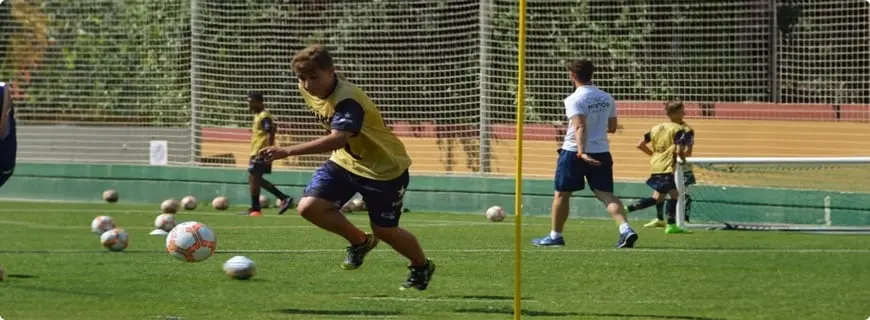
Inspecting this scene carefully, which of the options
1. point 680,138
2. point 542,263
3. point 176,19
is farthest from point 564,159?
point 176,19

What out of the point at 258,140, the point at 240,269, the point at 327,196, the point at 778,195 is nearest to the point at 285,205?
the point at 258,140

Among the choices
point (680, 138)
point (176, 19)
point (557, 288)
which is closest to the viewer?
point (557, 288)

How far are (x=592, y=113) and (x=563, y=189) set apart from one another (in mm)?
765

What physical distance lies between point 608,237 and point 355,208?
6591mm

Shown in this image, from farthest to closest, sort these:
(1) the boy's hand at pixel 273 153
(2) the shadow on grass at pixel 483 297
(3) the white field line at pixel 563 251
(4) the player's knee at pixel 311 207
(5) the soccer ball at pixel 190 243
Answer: (3) the white field line at pixel 563 251, (5) the soccer ball at pixel 190 243, (4) the player's knee at pixel 311 207, (2) the shadow on grass at pixel 483 297, (1) the boy's hand at pixel 273 153

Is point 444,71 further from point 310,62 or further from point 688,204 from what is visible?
point 310,62

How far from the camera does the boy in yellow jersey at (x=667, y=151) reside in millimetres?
18953

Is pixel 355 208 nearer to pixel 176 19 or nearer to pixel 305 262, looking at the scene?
pixel 176 19

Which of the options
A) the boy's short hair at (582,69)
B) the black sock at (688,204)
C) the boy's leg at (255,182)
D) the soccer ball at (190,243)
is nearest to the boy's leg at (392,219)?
the soccer ball at (190,243)

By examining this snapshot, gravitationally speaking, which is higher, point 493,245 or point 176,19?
point 176,19

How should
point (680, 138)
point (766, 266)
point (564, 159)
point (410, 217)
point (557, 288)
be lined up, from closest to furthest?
point (557, 288) → point (766, 266) → point (564, 159) → point (680, 138) → point (410, 217)

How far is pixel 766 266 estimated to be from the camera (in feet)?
42.1

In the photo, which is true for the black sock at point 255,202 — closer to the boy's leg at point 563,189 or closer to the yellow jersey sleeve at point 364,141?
the boy's leg at point 563,189

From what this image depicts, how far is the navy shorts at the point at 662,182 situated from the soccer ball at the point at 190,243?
8.45 metres
